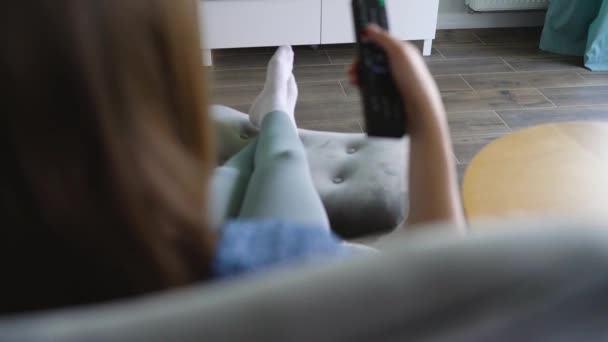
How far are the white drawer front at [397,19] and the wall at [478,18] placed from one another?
46 centimetres

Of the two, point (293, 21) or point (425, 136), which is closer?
point (425, 136)

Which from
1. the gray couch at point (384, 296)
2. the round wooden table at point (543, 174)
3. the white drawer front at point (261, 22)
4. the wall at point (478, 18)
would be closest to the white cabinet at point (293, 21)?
the white drawer front at point (261, 22)

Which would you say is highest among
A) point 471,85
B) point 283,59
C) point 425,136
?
point 425,136

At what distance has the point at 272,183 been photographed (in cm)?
90

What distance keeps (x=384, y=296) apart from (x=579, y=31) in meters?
2.86

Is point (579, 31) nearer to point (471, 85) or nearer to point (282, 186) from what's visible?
point (471, 85)

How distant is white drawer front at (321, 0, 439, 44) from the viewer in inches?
101

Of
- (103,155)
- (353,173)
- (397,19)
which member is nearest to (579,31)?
(397,19)

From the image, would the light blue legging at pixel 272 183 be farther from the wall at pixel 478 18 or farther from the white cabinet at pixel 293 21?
the wall at pixel 478 18

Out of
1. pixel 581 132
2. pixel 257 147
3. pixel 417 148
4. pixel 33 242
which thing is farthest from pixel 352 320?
pixel 581 132

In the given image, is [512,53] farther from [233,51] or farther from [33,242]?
[33,242]

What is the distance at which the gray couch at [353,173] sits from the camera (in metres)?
1.18

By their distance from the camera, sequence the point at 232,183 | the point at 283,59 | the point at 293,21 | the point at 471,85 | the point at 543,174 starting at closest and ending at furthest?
the point at 232,183 < the point at 543,174 < the point at 283,59 < the point at 471,85 < the point at 293,21

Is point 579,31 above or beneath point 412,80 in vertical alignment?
beneath
